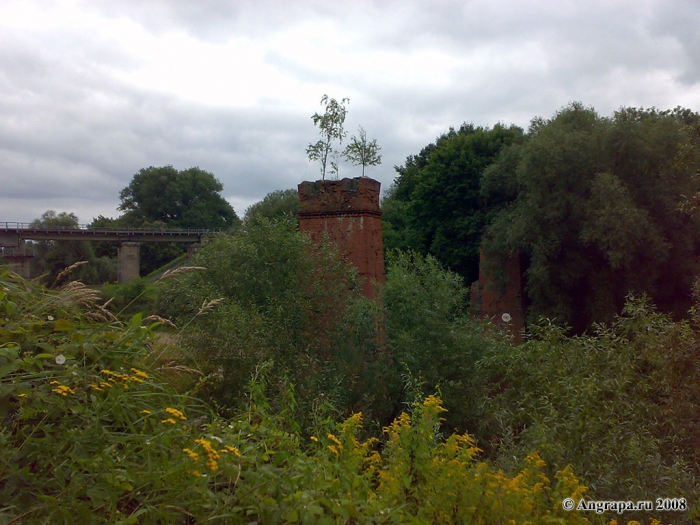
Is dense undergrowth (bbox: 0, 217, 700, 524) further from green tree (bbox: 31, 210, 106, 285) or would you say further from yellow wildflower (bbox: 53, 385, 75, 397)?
green tree (bbox: 31, 210, 106, 285)

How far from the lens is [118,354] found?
312 centimetres

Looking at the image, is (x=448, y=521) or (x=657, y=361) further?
(x=657, y=361)

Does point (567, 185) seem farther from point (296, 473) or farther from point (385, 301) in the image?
point (296, 473)

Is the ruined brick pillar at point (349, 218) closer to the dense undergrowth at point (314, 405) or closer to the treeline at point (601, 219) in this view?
the dense undergrowth at point (314, 405)

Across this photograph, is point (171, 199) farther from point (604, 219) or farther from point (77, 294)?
point (77, 294)

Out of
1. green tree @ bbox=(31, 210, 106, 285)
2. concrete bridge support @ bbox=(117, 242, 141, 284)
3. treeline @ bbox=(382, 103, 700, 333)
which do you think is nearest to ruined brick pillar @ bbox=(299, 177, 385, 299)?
treeline @ bbox=(382, 103, 700, 333)

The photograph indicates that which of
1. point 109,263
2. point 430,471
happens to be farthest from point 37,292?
point 109,263

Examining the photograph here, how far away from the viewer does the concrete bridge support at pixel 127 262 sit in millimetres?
27500

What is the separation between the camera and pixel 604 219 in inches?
566

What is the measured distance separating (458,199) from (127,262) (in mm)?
16718

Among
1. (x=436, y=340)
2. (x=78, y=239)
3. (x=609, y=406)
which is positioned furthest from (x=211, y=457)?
(x=78, y=239)

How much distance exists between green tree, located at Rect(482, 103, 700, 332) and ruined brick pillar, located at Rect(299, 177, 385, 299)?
9057mm

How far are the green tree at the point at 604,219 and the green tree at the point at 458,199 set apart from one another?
411 centimetres

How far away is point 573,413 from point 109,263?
28.8 m
